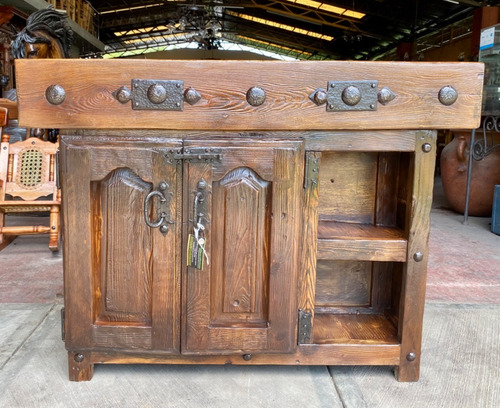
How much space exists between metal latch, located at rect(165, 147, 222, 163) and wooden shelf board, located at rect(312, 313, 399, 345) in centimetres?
74

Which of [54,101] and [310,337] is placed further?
[310,337]

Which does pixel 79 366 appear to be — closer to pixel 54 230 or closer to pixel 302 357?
pixel 302 357

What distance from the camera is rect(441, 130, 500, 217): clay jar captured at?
198 inches

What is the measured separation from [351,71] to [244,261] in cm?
70

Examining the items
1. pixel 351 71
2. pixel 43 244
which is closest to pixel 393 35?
pixel 43 244

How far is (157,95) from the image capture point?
1.48 meters

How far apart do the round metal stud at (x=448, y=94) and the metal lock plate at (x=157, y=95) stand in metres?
0.82

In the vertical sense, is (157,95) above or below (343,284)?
above

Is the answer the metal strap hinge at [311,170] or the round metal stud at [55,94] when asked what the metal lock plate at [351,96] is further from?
the round metal stud at [55,94]

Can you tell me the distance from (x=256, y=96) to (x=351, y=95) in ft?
0.97

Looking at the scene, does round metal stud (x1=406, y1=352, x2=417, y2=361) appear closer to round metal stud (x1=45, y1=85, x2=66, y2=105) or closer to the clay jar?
round metal stud (x1=45, y1=85, x2=66, y2=105)

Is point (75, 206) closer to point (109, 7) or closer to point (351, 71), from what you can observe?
point (351, 71)

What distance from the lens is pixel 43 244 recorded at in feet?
12.2

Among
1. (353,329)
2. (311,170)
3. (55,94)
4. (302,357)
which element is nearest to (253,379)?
(302,357)
